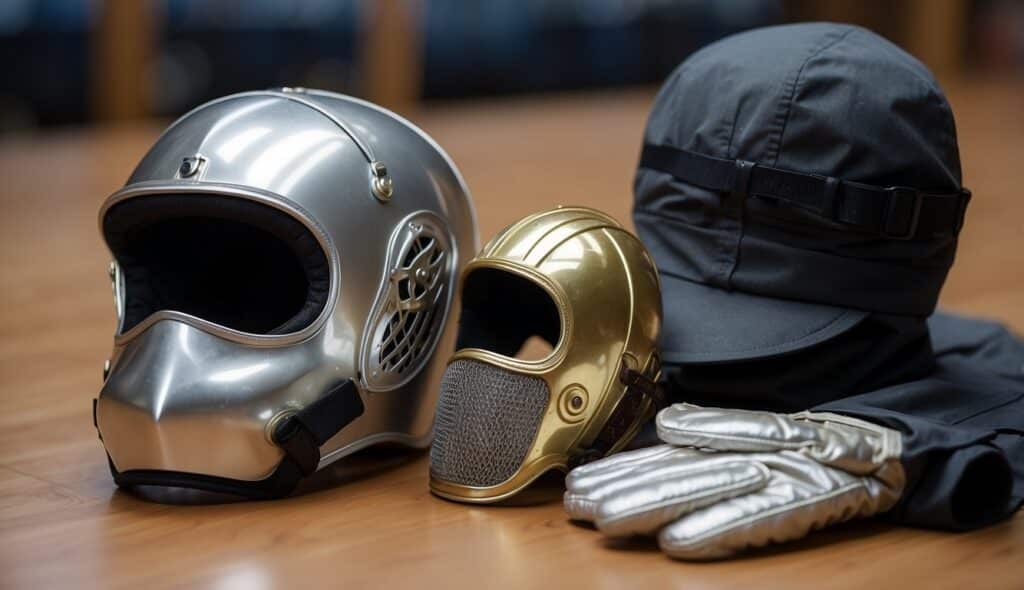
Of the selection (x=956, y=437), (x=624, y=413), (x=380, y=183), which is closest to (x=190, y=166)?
(x=380, y=183)

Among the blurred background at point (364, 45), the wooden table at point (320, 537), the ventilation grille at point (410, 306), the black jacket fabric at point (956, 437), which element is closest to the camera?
the wooden table at point (320, 537)

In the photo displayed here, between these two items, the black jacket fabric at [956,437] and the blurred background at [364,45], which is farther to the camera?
the blurred background at [364,45]

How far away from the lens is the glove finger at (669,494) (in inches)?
54.0

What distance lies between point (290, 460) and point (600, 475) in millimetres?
344

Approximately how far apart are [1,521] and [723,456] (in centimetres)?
79


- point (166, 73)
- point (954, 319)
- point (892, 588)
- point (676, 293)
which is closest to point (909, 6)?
point (166, 73)

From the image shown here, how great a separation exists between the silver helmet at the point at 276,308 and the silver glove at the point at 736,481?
295 mm

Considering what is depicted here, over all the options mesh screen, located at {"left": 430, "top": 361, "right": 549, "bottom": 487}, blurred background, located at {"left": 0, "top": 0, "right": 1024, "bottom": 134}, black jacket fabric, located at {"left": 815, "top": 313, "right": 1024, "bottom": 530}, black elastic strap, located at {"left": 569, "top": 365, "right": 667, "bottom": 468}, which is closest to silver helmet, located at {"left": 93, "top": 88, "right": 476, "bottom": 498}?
mesh screen, located at {"left": 430, "top": 361, "right": 549, "bottom": 487}

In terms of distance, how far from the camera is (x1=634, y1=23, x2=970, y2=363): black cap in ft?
5.33

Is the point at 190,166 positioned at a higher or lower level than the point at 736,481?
higher

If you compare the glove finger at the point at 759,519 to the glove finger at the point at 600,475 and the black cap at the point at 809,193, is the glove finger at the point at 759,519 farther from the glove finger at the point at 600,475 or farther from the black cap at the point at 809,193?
the black cap at the point at 809,193

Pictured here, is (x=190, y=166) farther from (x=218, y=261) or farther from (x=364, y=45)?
(x=364, y=45)

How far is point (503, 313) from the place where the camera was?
1.73m

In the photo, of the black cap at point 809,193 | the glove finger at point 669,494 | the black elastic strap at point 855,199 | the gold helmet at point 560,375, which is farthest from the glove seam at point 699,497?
the black elastic strap at point 855,199
